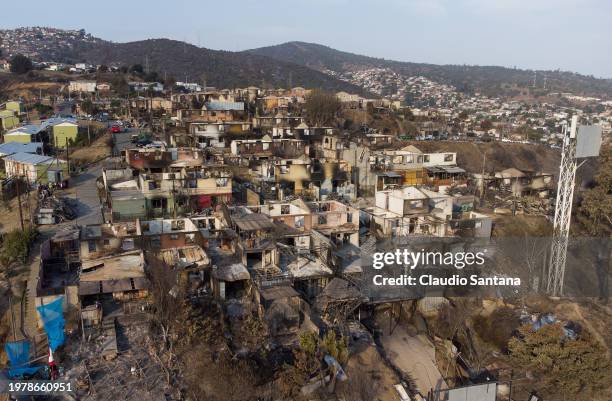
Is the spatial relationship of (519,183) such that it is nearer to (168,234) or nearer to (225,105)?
(168,234)

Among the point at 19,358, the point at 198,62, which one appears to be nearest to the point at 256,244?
the point at 19,358

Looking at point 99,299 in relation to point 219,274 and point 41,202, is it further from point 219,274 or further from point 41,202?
point 41,202

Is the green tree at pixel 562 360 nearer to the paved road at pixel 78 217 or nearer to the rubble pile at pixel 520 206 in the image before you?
the paved road at pixel 78 217

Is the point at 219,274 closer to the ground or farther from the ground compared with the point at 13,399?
farther from the ground

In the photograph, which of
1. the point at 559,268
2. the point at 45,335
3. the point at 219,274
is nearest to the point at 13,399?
the point at 45,335

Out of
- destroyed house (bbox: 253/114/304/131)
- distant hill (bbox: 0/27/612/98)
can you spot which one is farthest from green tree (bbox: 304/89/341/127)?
distant hill (bbox: 0/27/612/98)

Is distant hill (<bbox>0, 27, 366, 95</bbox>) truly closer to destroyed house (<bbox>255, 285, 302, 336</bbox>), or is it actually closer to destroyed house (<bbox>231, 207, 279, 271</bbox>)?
destroyed house (<bbox>231, 207, 279, 271</bbox>)

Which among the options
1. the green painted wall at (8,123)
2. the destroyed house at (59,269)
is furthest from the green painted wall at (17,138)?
the destroyed house at (59,269)
